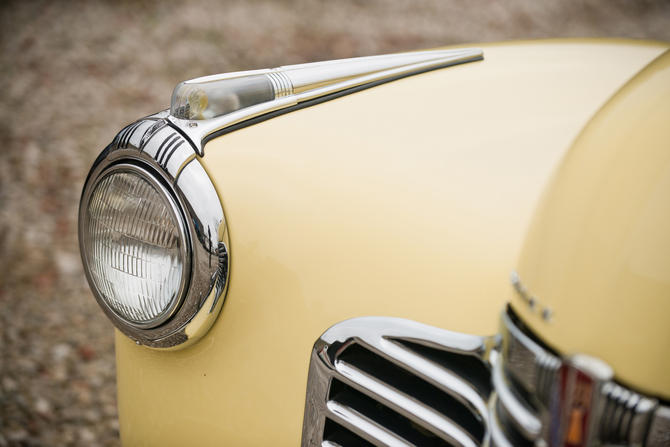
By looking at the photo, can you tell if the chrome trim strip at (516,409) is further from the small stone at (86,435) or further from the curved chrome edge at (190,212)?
the small stone at (86,435)

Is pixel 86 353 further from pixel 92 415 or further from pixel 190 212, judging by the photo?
pixel 190 212

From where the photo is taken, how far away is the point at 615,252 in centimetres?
62

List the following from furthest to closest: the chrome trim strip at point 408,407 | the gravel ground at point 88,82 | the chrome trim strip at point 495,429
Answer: the gravel ground at point 88,82
the chrome trim strip at point 408,407
the chrome trim strip at point 495,429

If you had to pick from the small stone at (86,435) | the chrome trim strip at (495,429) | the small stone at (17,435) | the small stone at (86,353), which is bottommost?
the small stone at (86,435)

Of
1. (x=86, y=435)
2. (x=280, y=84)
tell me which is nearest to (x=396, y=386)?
(x=280, y=84)

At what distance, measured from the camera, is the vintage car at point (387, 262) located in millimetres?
622

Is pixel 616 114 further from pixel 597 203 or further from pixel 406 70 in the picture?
pixel 406 70

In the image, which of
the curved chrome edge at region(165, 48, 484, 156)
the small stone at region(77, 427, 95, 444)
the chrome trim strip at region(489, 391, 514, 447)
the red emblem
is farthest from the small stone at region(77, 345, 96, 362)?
the red emblem

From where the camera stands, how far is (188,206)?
0.96m

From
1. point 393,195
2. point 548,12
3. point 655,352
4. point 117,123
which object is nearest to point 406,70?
point 393,195

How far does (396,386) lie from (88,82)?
16.2 feet

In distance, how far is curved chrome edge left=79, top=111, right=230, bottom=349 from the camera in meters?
0.96

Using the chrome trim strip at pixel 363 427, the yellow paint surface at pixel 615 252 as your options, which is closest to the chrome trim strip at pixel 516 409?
the yellow paint surface at pixel 615 252

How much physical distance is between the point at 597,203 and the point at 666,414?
0.27m
